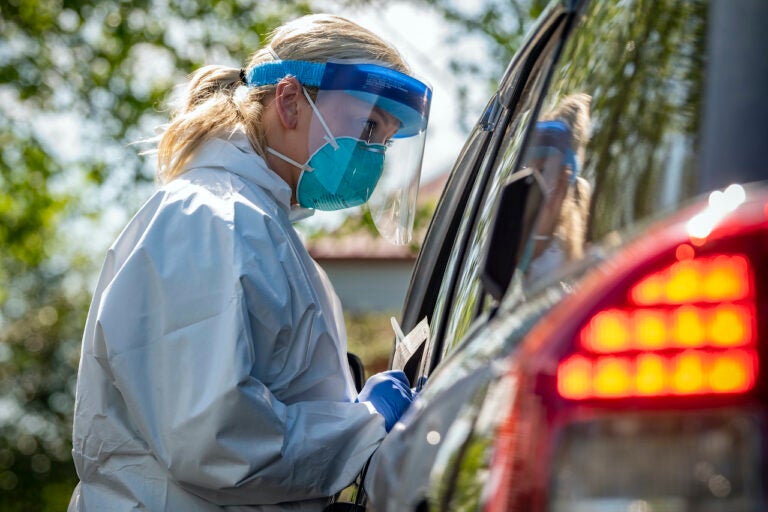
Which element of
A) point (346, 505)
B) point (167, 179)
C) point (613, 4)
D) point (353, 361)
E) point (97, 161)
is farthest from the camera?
point (97, 161)

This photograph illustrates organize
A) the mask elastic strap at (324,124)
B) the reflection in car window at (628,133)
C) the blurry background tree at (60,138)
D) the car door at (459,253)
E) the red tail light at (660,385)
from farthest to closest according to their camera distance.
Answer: the blurry background tree at (60,138)
the mask elastic strap at (324,124)
the car door at (459,253)
the reflection in car window at (628,133)
the red tail light at (660,385)

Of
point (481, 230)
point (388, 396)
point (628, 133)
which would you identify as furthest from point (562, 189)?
point (388, 396)

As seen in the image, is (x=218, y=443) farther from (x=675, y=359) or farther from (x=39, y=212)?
(x=39, y=212)

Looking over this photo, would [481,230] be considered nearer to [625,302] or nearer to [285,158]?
[285,158]

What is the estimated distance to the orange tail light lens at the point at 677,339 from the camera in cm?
123

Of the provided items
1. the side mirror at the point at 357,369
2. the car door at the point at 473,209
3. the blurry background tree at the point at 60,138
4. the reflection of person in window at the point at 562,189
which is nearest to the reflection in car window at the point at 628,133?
the reflection of person in window at the point at 562,189

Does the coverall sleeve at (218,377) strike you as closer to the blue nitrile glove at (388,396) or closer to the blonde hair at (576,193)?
the blue nitrile glove at (388,396)

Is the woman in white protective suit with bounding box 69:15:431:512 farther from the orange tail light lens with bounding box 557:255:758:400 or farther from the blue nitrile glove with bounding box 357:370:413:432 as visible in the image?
the orange tail light lens with bounding box 557:255:758:400

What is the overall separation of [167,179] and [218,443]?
33.0 inches

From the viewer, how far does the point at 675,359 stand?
1.24 metres

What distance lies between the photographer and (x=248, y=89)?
2.98 meters

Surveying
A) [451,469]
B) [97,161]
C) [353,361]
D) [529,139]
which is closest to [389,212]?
[353,361]

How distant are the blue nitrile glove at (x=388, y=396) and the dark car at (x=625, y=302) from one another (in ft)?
2.73

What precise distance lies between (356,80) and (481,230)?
2.73 feet
